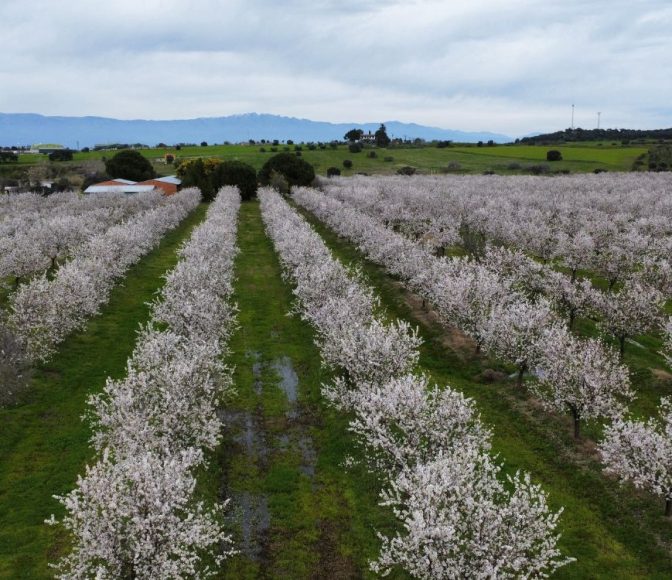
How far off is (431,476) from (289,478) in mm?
10763

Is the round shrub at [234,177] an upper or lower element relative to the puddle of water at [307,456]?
upper

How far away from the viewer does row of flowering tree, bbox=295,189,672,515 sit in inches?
874

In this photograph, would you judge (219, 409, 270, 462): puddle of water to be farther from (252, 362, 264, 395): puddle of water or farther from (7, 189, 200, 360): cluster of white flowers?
(7, 189, 200, 360): cluster of white flowers

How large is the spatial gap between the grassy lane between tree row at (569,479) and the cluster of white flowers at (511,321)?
1.50m

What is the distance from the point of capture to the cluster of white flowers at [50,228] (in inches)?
2032

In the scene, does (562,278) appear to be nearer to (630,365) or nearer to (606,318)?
(606,318)

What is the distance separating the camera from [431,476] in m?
17.5

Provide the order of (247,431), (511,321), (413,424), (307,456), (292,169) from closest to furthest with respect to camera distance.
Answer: (413,424), (307,456), (247,431), (511,321), (292,169)

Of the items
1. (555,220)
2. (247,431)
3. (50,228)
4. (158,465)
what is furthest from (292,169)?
(158,465)

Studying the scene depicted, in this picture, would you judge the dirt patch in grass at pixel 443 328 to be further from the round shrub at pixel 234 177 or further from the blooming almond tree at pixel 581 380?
the round shrub at pixel 234 177

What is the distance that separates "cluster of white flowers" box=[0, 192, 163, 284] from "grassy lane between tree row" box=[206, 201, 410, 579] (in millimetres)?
23064

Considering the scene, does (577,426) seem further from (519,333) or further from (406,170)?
(406,170)

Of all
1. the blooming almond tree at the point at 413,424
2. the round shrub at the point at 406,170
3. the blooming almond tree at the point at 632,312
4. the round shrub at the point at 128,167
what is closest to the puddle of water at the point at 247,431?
the blooming almond tree at the point at 413,424

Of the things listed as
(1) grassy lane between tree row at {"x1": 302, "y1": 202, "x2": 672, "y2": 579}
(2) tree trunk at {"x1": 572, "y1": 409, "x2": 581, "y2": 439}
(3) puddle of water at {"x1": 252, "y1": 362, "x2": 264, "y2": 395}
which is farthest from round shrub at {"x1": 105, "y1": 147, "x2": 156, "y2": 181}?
(2) tree trunk at {"x1": 572, "y1": 409, "x2": 581, "y2": 439}
